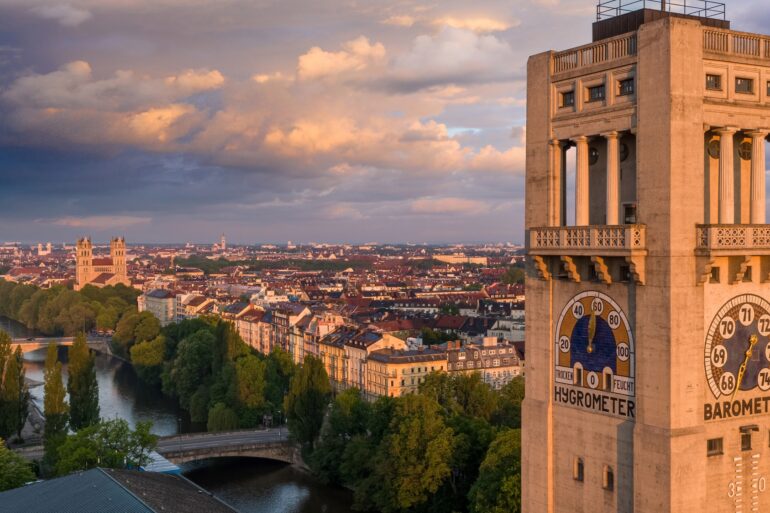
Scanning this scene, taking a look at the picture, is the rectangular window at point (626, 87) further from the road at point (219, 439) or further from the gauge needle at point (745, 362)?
the road at point (219, 439)

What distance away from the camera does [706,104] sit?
16.8 metres

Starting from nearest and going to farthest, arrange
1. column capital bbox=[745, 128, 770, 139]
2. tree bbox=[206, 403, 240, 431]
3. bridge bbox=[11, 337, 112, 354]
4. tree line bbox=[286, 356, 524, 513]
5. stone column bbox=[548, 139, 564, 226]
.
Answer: column capital bbox=[745, 128, 770, 139]
stone column bbox=[548, 139, 564, 226]
tree line bbox=[286, 356, 524, 513]
tree bbox=[206, 403, 240, 431]
bridge bbox=[11, 337, 112, 354]

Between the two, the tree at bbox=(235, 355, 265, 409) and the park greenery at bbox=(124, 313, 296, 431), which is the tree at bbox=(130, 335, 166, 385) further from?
the tree at bbox=(235, 355, 265, 409)

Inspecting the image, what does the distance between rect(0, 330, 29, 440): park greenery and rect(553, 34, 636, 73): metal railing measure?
5876cm

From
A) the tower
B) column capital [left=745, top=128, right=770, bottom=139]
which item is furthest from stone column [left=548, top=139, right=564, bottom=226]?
→ column capital [left=745, top=128, right=770, bottom=139]

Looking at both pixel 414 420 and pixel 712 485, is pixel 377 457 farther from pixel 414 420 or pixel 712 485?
pixel 712 485

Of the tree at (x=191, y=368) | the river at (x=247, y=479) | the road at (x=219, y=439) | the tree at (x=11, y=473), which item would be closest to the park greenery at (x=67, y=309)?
the tree at (x=191, y=368)

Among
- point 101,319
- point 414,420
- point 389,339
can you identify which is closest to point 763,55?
point 414,420

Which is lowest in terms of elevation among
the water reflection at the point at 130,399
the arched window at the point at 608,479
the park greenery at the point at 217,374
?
the water reflection at the point at 130,399

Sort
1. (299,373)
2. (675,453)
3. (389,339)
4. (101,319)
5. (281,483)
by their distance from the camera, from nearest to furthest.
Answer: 1. (675,453)
2. (281,483)
3. (299,373)
4. (389,339)
5. (101,319)

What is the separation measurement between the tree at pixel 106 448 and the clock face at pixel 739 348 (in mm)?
39383

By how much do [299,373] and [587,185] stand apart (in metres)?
52.3

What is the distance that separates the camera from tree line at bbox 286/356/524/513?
4534 cm

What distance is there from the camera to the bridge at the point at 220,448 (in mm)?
64062
